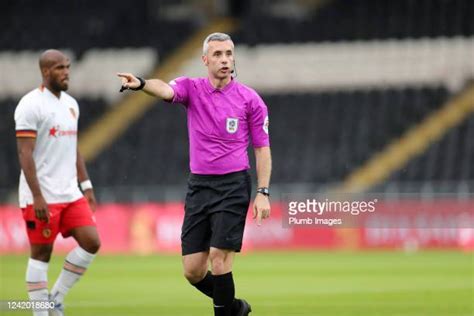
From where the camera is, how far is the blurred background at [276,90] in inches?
1040

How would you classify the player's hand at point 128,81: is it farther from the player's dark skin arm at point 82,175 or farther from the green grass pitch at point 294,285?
the green grass pitch at point 294,285

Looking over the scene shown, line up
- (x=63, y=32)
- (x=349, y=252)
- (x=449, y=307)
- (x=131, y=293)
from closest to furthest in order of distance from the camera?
(x=449, y=307) < (x=131, y=293) < (x=349, y=252) < (x=63, y=32)

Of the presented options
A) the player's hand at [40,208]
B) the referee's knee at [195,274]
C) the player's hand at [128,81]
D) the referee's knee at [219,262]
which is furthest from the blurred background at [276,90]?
the player's hand at [128,81]

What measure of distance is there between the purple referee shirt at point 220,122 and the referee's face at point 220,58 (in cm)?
19

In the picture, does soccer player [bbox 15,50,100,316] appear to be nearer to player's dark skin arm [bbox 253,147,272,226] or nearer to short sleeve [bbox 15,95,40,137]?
short sleeve [bbox 15,95,40,137]

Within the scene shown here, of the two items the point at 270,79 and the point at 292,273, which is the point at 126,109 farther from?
the point at 292,273

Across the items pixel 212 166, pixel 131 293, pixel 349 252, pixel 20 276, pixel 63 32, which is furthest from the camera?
pixel 63 32

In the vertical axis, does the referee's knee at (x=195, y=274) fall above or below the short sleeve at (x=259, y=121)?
below

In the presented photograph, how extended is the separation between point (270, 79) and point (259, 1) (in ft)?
8.38

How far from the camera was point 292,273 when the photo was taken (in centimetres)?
1767

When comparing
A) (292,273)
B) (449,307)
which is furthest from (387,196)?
(449,307)

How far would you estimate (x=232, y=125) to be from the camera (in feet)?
29.3

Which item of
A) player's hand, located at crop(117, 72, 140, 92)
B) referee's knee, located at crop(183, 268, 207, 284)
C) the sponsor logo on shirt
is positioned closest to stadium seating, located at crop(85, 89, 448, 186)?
the sponsor logo on shirt

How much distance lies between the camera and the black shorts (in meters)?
8.81
